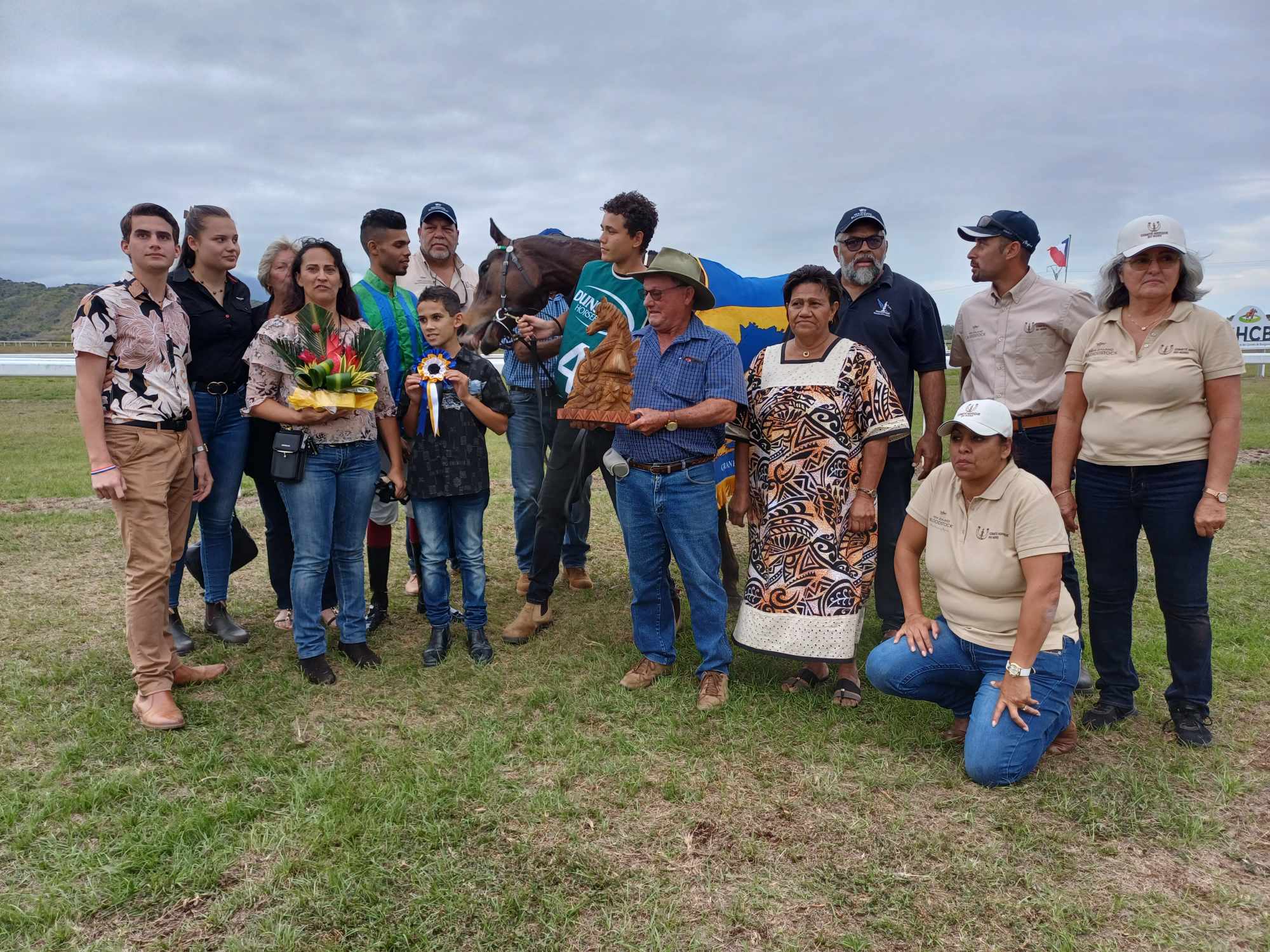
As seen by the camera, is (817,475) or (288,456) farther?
(288,456)

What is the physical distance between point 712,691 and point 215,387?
3132mm

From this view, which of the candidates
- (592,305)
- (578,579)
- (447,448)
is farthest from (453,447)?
(578,579)

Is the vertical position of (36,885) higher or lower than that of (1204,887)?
higher

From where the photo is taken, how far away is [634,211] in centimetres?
435

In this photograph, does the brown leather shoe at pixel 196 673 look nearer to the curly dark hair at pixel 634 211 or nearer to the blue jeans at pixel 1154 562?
the curly dark hair at pixel 634 211

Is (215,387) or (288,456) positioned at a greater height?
(215,387)

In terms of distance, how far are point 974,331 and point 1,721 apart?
5130mm

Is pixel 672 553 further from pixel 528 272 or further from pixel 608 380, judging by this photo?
pixel 528 272

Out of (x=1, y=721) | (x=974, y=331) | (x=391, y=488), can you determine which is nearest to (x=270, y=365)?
(x=391, y=488)

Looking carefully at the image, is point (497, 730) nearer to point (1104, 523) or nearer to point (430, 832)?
point (430, 832)

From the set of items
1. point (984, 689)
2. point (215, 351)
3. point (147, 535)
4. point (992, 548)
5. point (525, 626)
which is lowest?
point (525, 626)

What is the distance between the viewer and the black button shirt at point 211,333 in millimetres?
4426

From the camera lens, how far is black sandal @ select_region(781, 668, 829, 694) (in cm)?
421

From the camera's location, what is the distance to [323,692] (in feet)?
13.8
